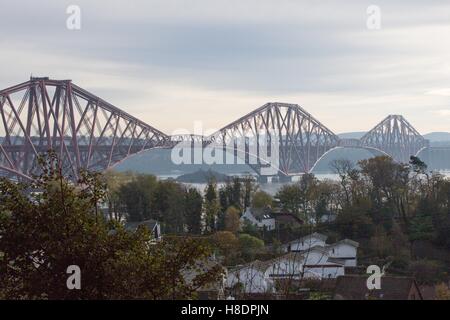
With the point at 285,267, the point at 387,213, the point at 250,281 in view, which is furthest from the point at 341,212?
the point at 250,281

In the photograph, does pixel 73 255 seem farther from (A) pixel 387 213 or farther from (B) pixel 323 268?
(A) pixel 387 213

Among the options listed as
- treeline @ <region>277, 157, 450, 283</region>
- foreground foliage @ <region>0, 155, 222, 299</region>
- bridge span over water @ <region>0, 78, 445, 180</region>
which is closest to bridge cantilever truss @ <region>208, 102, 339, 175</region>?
bridge span over water @ <region>0, 78, 445, 180</region>

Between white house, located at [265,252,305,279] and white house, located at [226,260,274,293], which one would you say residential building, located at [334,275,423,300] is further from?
white house, located at [226,260,274,293]

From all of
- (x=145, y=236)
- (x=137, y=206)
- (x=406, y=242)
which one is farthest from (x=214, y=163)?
(x=145, y=236)

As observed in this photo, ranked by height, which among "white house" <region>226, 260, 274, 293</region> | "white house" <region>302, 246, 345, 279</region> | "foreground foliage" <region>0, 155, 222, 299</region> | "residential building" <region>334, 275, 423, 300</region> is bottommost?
"white house" <region>302, 246, 345, 279</region>

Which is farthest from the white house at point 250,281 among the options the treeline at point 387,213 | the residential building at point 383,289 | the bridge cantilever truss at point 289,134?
the bridge cantilever truss at point 289,134
